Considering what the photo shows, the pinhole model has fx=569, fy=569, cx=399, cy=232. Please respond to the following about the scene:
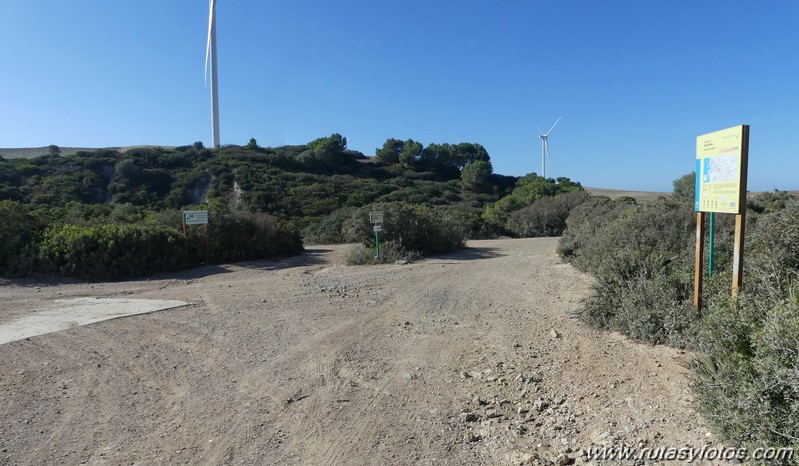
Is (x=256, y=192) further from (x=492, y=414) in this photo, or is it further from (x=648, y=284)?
(x=492, y=414)

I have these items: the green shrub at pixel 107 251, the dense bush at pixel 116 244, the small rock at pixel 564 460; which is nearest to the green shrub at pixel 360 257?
the dense bush at pixel 116 244

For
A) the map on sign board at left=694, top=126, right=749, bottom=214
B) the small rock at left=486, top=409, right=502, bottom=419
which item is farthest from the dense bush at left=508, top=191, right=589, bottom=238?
the small rock at left=486, top=409, right=502, bottom=419

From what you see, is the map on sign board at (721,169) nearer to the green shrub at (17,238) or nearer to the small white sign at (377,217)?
→ the small white sign at (377,217)

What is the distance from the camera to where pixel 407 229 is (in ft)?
59.1

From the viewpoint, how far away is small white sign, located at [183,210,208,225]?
16969 millimetres

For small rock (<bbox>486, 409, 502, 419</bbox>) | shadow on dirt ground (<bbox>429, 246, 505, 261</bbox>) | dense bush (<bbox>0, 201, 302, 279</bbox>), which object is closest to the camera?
small rock (<bbox>486, 409, 502, 419</bbox>)

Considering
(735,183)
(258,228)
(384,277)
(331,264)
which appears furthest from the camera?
(258,228)

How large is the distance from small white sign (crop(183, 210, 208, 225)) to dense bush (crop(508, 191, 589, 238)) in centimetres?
1961

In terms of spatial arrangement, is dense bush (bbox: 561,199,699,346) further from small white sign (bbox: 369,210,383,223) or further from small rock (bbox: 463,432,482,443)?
small white sign (bbox: 369,210,383,223)

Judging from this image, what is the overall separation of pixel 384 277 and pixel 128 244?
7.30 metres

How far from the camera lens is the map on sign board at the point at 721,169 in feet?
16.6

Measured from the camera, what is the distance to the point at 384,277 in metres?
12.7

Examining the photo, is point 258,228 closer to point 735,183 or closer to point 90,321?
point 90,321

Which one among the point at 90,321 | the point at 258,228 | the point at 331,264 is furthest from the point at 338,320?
the point at 258,228
